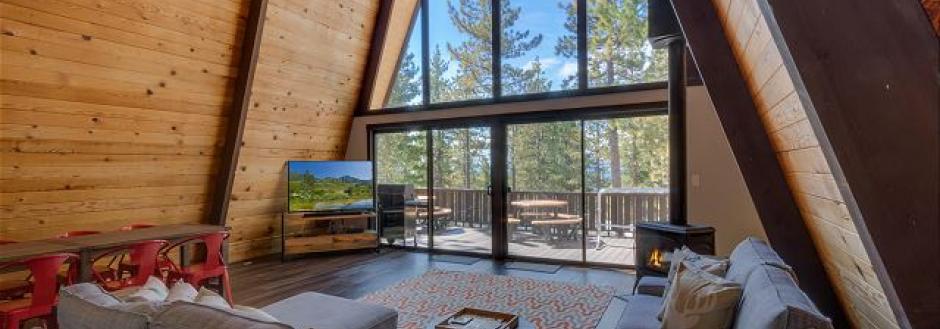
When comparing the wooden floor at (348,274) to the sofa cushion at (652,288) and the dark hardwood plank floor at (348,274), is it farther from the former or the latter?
the sofa cushion at (652,288)

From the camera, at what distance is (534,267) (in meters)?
5.63

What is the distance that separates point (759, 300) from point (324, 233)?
5.97 metres

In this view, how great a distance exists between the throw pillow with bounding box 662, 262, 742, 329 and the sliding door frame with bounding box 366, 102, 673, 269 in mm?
3431

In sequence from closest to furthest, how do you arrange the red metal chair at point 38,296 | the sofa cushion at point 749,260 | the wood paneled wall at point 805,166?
the wood paneled wall at point 805,166, the sofa cushion at point 749,260, the red metal chair at point 38,296

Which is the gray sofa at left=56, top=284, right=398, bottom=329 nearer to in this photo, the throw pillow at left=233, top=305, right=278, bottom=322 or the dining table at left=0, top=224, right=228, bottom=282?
the throw pillow at left=233, top=305, right=278, bottom=322

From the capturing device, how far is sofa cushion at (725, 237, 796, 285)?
2.14 m

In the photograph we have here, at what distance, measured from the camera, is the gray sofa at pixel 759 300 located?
56.4 inches

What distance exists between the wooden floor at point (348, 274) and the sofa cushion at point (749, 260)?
5.06 ft

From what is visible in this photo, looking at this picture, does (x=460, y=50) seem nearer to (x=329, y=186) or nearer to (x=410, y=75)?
(x=410, y=75)

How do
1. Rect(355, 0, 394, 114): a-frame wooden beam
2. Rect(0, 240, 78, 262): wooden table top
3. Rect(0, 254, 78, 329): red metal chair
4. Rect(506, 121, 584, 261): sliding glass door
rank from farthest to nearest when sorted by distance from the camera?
Rect(355, 0, 394, 114): a-frame wooden beam, Rect(506, 121, 584, 261): sliding glass door, Rect(0, 240, 78, 262): wooden table top, Rect(0, 254, 78, 329): red metal chair

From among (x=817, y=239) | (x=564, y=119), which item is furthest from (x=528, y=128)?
(x=817, y=239)

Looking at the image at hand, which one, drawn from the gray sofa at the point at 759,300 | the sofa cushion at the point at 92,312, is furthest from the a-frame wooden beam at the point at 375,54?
the sofa cushion at the point at 92,312

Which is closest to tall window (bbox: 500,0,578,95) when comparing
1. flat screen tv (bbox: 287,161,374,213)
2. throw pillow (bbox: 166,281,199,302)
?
flat screen tv (bbox: 287,161,374,213)

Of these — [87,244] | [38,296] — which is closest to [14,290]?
[87,244]
